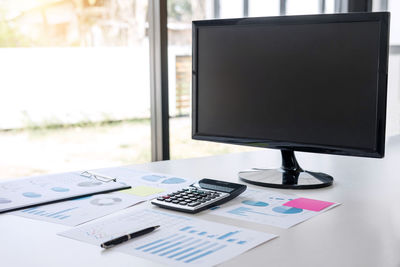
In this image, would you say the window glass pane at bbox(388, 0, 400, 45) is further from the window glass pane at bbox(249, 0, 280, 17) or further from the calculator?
the calculator

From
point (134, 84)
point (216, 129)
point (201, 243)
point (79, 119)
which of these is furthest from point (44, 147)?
point (201, 243)

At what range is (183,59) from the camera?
122 inches

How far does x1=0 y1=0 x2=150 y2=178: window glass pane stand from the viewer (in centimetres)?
274

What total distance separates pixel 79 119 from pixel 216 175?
164 cm

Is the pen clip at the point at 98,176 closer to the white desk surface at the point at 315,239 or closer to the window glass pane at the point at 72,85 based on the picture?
the white desk surface at the point at 315,239

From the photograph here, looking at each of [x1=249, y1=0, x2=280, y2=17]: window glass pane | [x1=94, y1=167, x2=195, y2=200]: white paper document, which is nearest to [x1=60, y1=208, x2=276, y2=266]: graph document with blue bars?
[x1=94, y1=167, x2=195, y2=200]: white paper document

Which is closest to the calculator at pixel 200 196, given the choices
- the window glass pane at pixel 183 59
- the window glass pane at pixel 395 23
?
the window glass pane at pixel 183 59

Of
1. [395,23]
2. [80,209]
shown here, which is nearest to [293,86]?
[80,209]

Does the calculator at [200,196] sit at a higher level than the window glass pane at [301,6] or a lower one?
lower

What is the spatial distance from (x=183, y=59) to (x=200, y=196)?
200cm

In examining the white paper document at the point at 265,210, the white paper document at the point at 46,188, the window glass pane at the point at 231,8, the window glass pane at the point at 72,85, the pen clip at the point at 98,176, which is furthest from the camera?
the window glass pane at the point at 231,8

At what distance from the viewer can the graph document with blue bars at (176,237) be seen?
87 cm

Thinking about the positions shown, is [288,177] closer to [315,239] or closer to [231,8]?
[315,239]

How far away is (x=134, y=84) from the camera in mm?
Result: 3029
